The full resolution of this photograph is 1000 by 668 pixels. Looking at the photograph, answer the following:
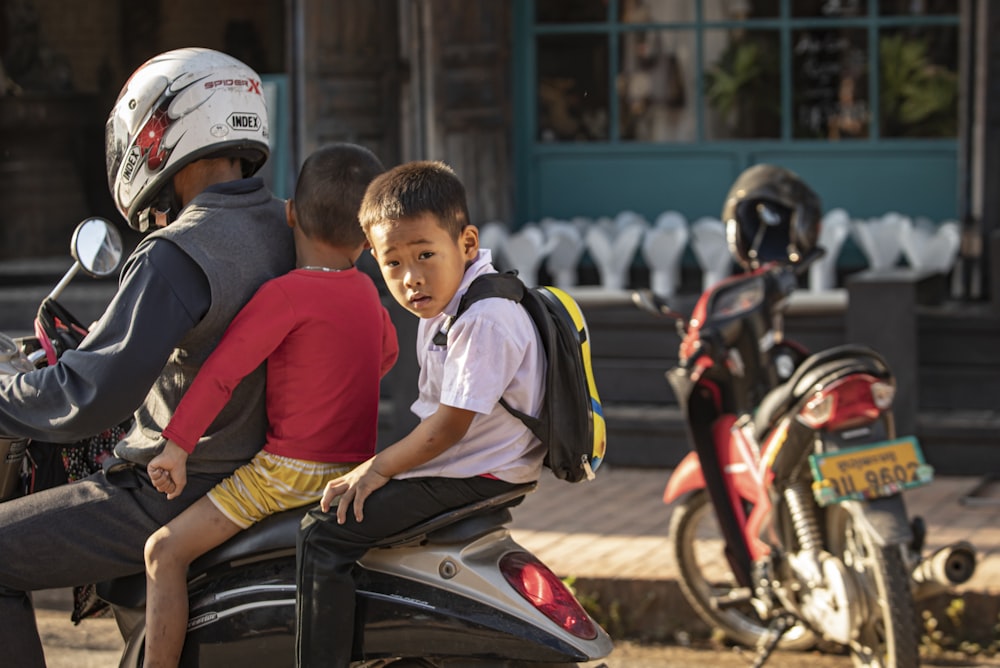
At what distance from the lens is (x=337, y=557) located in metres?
2.98

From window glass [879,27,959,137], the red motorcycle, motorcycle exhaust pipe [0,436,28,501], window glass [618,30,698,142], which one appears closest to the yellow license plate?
the red motorcycle

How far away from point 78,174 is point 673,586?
7.22m

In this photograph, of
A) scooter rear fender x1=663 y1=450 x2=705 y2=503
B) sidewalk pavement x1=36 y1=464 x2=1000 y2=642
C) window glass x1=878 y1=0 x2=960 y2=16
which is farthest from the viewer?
window glass x1=878 y1=0 x2=960 y2=16

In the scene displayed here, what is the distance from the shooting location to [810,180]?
28.9ft

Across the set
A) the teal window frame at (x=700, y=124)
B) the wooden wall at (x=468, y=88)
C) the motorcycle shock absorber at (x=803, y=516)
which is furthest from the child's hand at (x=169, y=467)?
the teal window frame at (x=700, y=124)

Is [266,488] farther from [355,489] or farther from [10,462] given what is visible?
[10,462]

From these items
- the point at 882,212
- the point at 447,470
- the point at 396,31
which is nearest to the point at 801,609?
the point at 447,470

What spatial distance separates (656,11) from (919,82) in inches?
62.6

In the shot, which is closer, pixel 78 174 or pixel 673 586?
pixel 673 586

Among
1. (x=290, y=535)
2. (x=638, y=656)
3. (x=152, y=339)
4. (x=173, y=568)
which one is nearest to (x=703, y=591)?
(x=638, y=656)

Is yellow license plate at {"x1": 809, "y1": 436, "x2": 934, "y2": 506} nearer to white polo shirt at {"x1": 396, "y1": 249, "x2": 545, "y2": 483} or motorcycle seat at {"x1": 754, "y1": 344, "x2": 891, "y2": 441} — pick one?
motorcycle seat at {"x1": 754, "y1": 344, "x2": 891, "y2": 441}

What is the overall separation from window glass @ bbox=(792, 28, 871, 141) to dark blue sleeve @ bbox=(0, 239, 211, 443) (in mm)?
6379

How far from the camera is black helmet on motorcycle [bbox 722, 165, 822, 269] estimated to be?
15.7 feet

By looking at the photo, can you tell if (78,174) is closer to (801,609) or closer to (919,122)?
(919,122)
